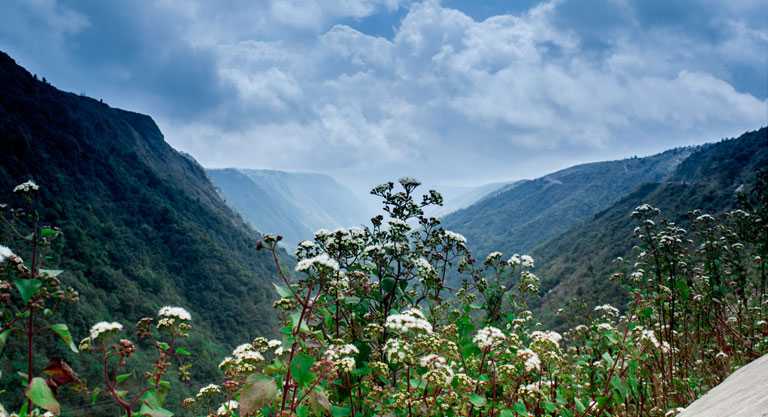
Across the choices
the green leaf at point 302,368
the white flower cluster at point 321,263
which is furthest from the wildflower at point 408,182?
the green leaf at point 302,368

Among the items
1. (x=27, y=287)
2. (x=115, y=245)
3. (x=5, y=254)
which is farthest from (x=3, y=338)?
(x=115, y=245)

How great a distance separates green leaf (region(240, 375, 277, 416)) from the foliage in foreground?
0.01m

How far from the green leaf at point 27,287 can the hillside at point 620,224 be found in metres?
85.5

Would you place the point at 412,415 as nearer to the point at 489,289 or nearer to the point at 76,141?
the point at 489,289

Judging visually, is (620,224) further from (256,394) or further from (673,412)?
(256,394)

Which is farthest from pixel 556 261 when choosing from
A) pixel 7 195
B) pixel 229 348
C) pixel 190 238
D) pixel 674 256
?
pixel 7 195

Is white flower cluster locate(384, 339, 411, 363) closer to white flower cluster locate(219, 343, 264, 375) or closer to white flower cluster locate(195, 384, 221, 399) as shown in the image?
white flower cluster locate(219, 343, 264, 375)

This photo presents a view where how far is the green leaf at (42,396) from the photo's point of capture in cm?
271

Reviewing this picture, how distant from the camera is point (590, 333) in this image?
26.8 feet

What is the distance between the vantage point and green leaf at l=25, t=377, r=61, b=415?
2715 millimetres

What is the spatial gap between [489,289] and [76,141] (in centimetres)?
23314

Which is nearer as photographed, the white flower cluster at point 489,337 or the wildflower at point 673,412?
the white flower cluster at point 489,337

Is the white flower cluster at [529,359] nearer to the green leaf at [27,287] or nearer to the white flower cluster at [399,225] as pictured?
the white flower cluster at [399,225]

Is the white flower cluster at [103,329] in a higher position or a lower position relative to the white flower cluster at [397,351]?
higher
